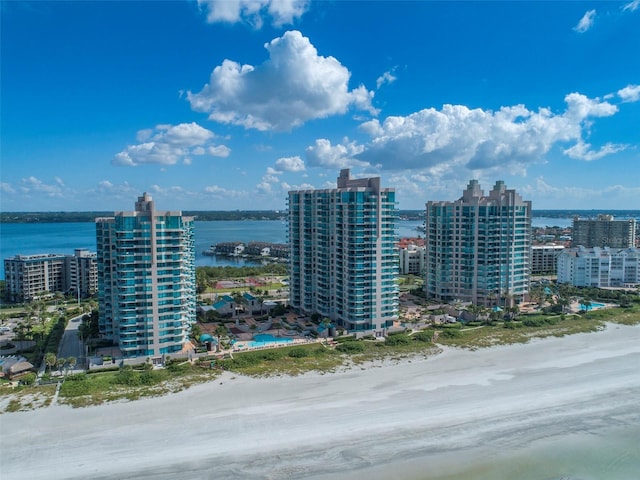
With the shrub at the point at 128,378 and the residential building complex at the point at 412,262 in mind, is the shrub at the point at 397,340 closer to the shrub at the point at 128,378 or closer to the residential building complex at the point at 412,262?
the shrub at the point at 128,378

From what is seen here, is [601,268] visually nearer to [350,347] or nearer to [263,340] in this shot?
[350,347]

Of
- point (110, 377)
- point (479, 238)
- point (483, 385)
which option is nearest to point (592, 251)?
point (479, 238)

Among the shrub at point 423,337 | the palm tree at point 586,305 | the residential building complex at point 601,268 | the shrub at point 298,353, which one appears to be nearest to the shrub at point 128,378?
the shrub at point 298,353

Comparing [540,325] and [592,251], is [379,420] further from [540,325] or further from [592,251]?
[592,251]

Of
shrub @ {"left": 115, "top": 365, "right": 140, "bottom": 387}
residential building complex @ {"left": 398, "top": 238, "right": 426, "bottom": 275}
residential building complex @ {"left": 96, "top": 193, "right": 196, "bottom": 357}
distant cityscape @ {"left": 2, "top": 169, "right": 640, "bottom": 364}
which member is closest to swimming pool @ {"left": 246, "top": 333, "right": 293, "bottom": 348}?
distant cityscape @ {"left": 2, "top": 169, "right": 640, "bottom": 364}

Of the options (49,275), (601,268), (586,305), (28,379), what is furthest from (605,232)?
(28,379)

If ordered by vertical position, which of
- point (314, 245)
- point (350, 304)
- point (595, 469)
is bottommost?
point (595, 469)
